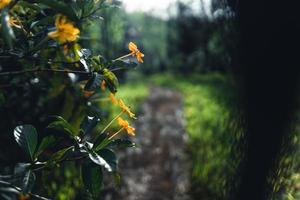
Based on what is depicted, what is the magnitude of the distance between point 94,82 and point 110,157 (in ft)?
0.70

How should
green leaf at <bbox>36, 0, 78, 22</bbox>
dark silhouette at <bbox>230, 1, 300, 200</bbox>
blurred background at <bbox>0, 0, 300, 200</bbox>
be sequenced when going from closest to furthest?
1. dark silhouette at <bbox>230, 1, 300, 200</bbox>
2. green leaf at <bbox>36, 0, 78, 22</bbox>
3. blurred background at <bbox>0, 0, 300, 200</bbox>

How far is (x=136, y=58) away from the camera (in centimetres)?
122

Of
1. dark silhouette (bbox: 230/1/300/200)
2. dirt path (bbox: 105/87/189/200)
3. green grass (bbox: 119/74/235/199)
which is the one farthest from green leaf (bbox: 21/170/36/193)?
dirt path (bbox: 105/87/189/200)

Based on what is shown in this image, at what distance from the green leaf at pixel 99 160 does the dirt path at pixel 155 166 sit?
2.10 metres

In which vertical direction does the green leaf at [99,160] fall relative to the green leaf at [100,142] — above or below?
below

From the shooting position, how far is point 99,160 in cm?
100

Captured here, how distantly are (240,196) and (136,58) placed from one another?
606 mm

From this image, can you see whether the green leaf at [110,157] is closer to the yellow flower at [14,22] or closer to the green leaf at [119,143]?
the green leaf at [119,143]

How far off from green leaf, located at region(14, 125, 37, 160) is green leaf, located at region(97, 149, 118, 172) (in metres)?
0.19

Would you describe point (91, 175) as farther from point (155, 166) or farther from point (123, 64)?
point (155, 166)

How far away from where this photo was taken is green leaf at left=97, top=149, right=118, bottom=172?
993 millimetres

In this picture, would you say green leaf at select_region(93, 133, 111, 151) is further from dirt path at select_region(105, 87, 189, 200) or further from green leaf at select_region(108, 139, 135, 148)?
dirt path at select_region(105, 87, 189, 200)

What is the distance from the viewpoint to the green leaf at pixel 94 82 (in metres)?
1.09

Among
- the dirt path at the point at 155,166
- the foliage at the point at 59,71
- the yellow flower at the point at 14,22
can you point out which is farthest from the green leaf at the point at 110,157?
the dirt path at the point at 155,166
